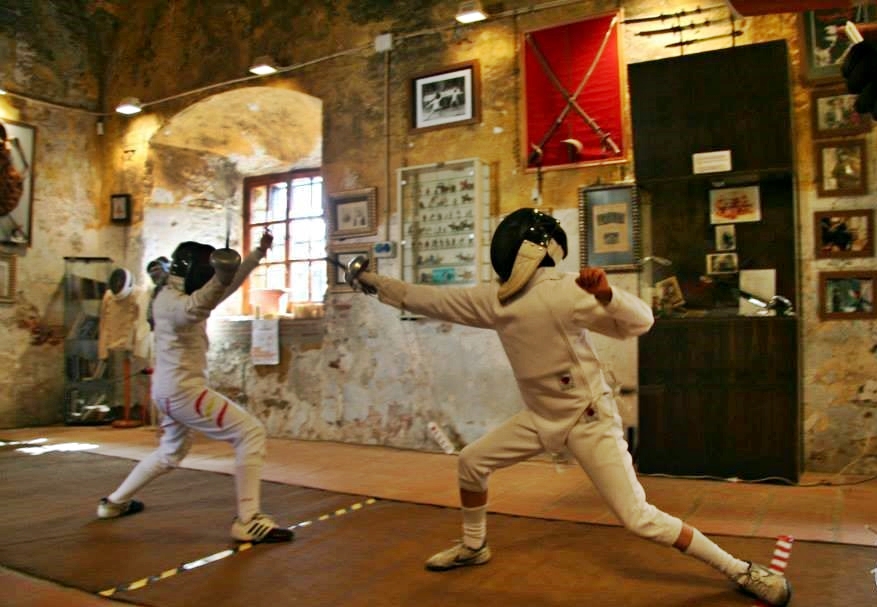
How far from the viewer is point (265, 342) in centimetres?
713

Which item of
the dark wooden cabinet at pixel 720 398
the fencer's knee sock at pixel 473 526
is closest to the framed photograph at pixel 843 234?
the dark wooden cabinet at pixel 720 398

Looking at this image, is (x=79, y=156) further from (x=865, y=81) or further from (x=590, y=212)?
(x=865, y=81)

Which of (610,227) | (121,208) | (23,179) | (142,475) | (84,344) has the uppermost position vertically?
(23,179)

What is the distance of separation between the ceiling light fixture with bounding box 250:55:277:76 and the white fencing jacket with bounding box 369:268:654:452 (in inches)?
196

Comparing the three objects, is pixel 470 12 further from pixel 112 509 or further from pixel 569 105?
pixel 112 509

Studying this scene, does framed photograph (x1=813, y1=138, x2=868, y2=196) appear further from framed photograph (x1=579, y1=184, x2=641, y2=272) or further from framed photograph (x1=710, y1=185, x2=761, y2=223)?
framed photograph (x1=579, y1=184, x2=641, y2=272)

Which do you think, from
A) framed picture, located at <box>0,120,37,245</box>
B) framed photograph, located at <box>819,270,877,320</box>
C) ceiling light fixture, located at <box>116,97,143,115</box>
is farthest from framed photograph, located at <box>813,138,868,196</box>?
framed picture, located at <box>0,120,37,245</box>

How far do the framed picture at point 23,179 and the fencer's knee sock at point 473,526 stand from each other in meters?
6.95

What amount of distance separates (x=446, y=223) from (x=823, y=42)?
9.77 ft

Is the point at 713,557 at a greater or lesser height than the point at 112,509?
greater

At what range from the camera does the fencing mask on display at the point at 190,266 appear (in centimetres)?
391

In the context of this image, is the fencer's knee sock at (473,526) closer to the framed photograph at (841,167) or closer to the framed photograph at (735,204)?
the framed photograph at (735,204)

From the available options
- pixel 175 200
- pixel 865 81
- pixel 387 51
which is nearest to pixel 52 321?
pixel 175 200

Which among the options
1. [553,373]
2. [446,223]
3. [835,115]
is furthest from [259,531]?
[835,115]
